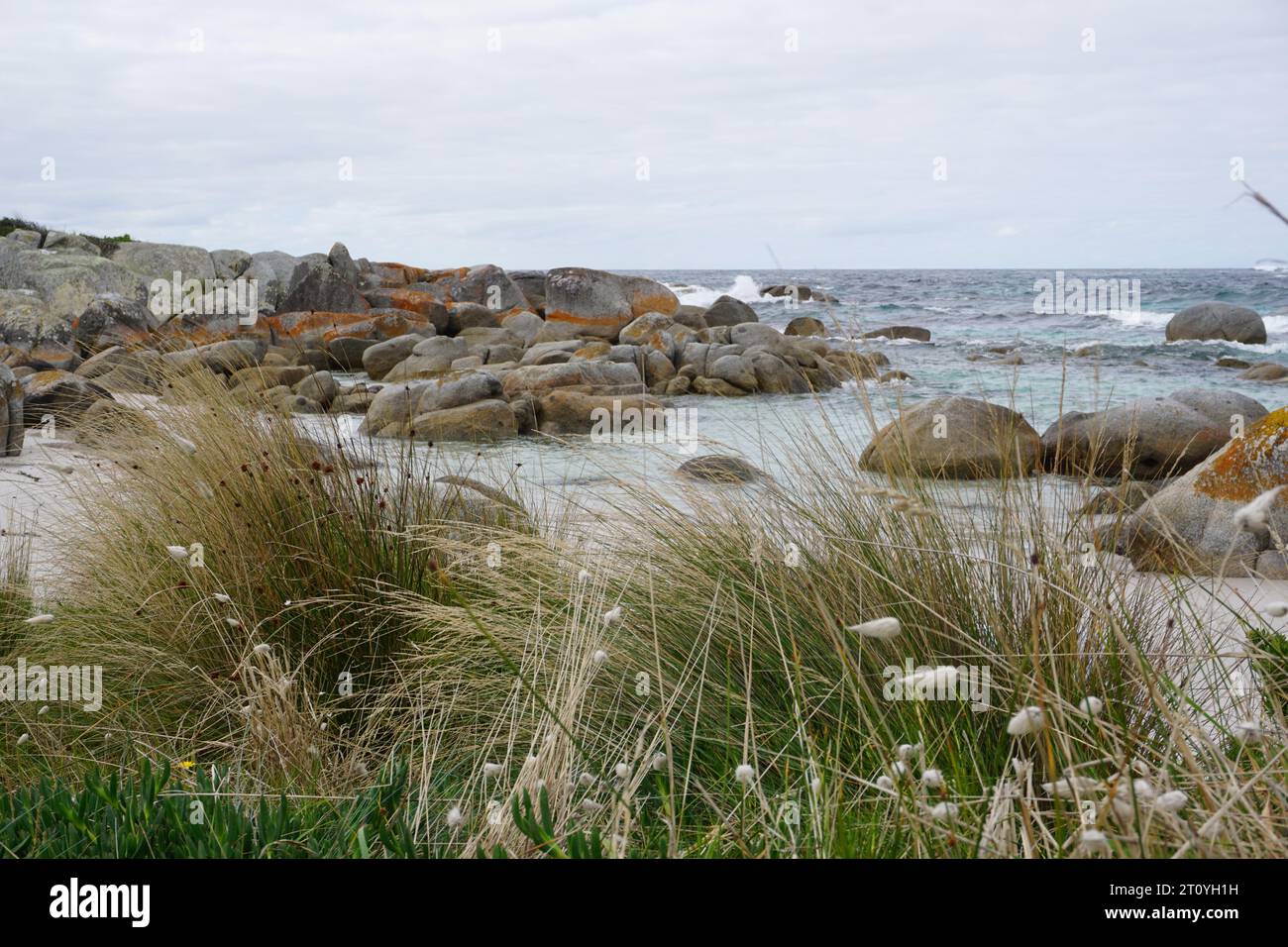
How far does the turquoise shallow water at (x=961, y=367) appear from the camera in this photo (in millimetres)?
4941

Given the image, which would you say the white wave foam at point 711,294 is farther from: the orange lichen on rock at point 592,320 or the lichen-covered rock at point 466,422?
the lichen-covered rock at point 466,422

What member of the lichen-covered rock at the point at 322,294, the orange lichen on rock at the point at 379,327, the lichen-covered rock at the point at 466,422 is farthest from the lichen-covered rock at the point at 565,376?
the lichen-covered rock at the point at 322,294

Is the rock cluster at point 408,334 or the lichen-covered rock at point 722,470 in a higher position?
the rock cluster at point 408,334

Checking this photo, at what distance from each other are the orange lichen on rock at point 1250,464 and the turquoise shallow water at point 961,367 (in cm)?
102

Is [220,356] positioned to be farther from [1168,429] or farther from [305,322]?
[305,322]

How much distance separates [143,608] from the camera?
3650 mm

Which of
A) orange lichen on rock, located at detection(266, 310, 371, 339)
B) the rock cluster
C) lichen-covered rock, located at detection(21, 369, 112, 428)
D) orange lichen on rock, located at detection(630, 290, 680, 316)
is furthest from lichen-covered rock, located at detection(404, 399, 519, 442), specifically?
orange lichen on rock, located at detection(630, 290, 680, 316)

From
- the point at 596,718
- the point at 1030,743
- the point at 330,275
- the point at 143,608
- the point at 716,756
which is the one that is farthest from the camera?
the point at 330,275

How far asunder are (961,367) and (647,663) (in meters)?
19.5

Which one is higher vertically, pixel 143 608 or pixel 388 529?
pixel 388 529
